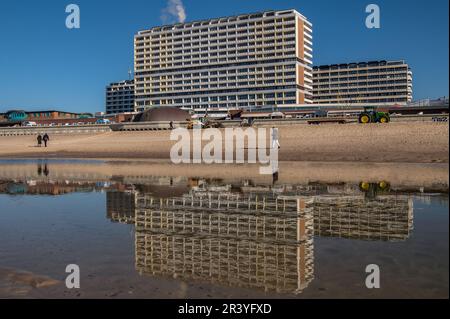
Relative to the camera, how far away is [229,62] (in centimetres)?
18275

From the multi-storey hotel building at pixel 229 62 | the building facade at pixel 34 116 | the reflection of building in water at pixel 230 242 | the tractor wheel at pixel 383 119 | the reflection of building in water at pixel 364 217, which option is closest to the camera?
the reflection of building in water at pixel 230 242

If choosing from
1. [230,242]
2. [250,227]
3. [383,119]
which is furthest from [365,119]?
[230,242]

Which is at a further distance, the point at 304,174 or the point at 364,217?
the point at 304,174

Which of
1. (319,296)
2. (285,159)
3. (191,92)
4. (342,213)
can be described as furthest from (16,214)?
(191,92)

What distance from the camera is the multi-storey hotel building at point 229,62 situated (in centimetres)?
17375

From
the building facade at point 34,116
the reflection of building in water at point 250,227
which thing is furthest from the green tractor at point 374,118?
the building facade at point 34,116

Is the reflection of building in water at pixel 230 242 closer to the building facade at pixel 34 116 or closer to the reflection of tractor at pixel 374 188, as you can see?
the reflection of tractor at pixel 374 188

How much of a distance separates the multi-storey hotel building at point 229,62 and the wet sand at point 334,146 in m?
111

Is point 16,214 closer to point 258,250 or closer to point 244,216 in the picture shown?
point 244,216

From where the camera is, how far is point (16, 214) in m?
12.4

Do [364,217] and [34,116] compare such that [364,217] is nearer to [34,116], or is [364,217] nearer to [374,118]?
[374,118]

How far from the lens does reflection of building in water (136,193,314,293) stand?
6.28 meters

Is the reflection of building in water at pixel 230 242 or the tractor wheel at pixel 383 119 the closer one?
the reflection of building in water at pixel 230 242

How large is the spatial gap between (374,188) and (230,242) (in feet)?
33.2
